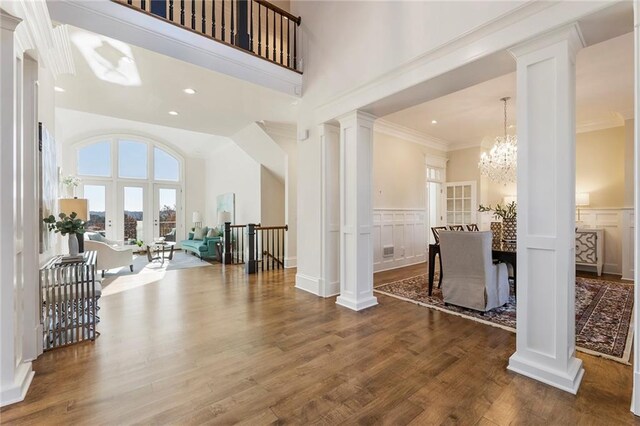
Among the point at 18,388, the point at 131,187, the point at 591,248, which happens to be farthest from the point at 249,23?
the point at 131,187

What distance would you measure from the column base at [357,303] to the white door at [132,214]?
8.29 m

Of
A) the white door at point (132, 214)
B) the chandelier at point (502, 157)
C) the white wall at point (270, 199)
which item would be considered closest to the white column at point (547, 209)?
the chandelier at point (502, 157)

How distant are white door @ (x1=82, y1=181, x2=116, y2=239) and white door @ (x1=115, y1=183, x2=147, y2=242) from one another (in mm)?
202

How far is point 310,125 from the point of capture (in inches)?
167

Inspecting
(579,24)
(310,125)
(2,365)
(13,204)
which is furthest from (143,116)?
(579,24)

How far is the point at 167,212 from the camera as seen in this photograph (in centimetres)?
991

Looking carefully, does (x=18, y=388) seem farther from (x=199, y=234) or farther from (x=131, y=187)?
(x=131, y=187)

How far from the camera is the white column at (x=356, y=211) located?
350 centimetres

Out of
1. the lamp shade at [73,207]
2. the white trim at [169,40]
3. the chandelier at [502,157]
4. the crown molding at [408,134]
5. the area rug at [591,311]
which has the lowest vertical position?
the area rug at [591,311]

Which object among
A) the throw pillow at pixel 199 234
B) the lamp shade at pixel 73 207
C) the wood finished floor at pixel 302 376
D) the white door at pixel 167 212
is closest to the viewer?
the wood finished floor at pixel 302 376

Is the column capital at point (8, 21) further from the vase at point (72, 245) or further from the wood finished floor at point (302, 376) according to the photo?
the wood finished floor at point (302, 376)

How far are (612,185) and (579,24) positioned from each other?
499 cm

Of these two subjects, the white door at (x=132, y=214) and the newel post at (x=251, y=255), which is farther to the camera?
the white door at (x=132, y=214)

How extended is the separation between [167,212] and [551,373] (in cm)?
1058
